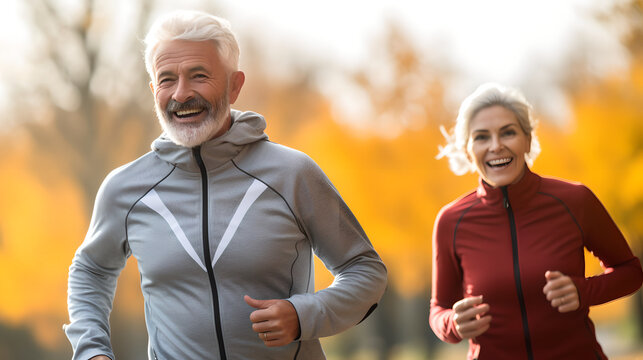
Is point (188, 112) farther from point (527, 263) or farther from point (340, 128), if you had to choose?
Answer: point (340, 128)

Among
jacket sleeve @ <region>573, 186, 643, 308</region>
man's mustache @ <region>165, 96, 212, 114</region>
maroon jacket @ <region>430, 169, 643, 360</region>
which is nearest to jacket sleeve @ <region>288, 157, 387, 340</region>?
man's mustache @ <region>165, 96, 212, 114</region>

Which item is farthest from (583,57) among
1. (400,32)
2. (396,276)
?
(396,276)

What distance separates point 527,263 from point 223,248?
1000 millimetres

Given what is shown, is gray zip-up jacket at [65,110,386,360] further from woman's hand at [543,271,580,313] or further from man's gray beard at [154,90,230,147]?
woman's hand at [543,271,580,313]

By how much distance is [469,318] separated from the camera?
77.4 inches

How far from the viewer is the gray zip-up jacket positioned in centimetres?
162

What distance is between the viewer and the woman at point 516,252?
2062mm

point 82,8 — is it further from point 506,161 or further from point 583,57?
point 506,161

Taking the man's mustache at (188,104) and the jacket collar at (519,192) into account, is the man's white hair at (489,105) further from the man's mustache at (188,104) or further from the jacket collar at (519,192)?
the man's mustache at (188,104)

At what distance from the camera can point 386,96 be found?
24.3ft

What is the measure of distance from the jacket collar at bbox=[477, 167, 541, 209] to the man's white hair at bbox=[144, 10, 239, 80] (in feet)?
3.20

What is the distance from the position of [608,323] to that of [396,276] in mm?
2344

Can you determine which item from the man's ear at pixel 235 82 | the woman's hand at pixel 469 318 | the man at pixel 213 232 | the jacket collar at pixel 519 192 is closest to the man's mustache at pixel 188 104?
the man at pixel 213 232

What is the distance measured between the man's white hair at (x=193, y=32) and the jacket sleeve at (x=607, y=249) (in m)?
1.20
